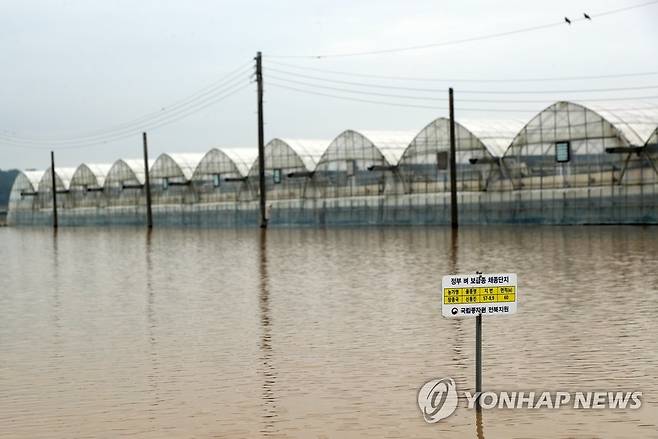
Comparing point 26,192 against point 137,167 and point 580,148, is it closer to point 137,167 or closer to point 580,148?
point 137,167

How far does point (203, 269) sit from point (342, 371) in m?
21.7

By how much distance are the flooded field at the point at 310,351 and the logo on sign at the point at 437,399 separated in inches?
5.2

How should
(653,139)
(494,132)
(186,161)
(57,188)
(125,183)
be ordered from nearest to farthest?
(653,139)
(494,132)
(186,161)
(125,183)
(57,188)

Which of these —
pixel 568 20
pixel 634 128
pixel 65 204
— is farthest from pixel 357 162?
pixel 65 204

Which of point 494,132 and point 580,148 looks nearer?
point 580,148

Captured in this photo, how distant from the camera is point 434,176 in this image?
73625 mm

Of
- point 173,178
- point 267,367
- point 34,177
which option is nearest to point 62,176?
point 34,177

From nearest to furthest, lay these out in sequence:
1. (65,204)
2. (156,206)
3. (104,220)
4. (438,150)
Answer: (438,150) < (156,206) < (104,220) < (65,204)

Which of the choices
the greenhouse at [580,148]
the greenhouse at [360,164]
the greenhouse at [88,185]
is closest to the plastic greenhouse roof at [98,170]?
the greenhouse at [88,185]

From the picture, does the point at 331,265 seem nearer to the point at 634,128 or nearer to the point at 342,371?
the point at 342,371

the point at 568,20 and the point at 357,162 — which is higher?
the point at 568,20

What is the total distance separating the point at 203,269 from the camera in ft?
118

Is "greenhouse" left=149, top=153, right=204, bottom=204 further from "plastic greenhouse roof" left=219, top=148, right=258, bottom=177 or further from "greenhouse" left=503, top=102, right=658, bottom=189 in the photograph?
"greenhouse" left=503, top=102, right=658, bottom=189

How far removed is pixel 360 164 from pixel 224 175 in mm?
20276
